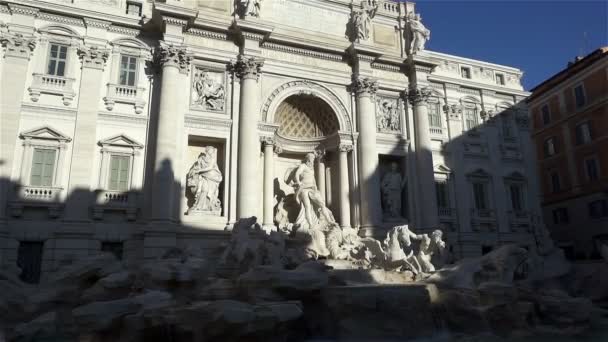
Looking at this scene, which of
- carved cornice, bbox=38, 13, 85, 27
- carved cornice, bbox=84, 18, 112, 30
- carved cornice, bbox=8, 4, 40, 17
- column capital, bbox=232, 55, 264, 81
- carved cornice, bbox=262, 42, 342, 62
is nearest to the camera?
carved cornice, bbox=8, 4, 40, 17

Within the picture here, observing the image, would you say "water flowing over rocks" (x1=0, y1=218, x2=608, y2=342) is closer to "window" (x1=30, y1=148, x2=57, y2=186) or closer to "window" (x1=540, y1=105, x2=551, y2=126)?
"window" (x1=30, y1=148, x2=57, y2=186)

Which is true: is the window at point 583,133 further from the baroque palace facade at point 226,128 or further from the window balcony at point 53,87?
the window balcony at point 53,87

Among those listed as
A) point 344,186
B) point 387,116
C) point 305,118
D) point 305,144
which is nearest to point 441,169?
point 387,116

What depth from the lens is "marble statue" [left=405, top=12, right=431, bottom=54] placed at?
22594 millimetres

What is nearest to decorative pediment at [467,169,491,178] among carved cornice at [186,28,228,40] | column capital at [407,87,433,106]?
column capital at [407,87,433,106]

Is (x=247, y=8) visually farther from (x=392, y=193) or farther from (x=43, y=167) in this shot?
(x=392, y=193)

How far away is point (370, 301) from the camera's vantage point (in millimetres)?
10977

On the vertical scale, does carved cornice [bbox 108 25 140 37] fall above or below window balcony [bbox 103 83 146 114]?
above

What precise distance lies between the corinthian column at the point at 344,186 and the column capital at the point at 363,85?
109 inches

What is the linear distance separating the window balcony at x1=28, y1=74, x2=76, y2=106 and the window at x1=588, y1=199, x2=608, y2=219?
2924 centimetres

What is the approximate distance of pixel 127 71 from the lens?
59.0 feet

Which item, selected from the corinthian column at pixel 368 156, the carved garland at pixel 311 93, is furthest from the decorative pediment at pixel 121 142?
the corinthian column at pixel 368 156

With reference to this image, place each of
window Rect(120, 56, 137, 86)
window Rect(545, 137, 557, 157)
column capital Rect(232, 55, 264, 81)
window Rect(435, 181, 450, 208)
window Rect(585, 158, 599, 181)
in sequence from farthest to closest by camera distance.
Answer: window Rect(545, 137, 557, 157)
window Rect(585, 158, 599, 181)
window Rect(435, 181, 450, 208)
column capital Rect(232, 55, 264, 81)
window Rect(120, 56, 137, 86)

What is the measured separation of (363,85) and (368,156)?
3.51 metres
